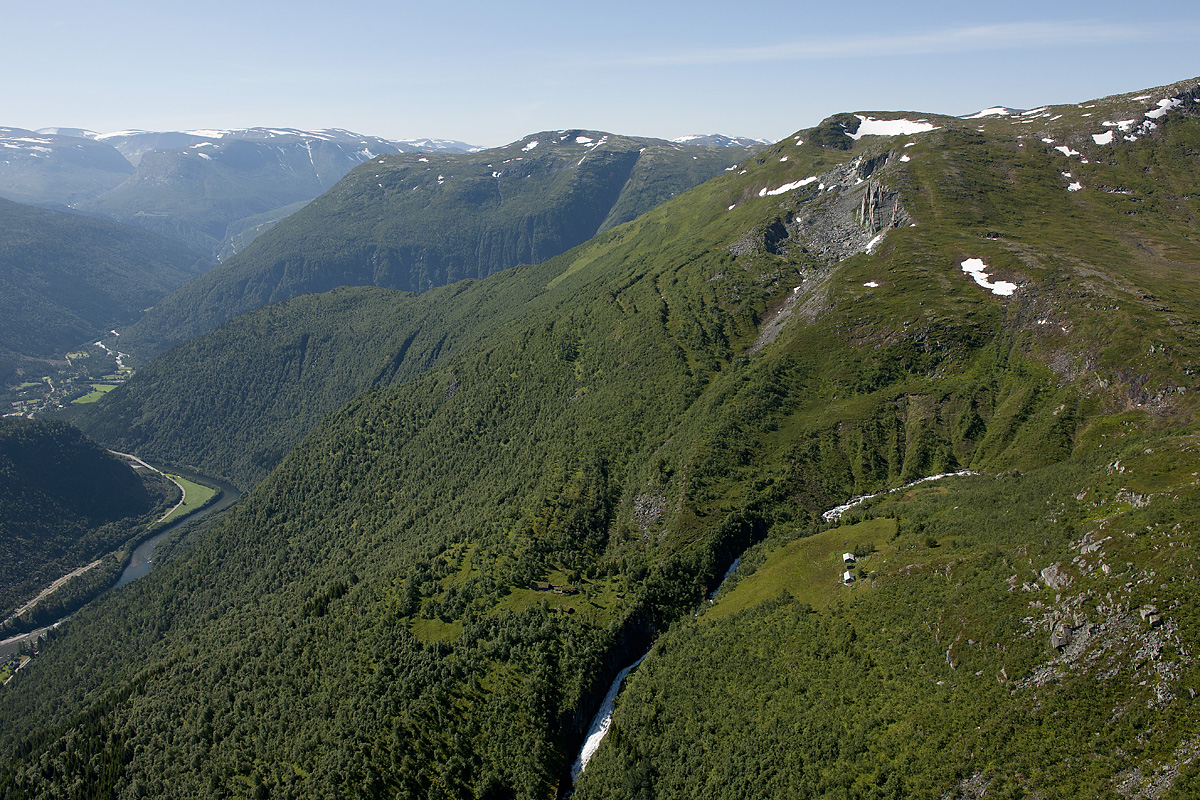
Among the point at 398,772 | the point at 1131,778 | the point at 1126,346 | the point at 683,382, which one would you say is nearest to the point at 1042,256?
the point at 1126,346

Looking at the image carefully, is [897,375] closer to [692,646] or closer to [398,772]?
[692,646]

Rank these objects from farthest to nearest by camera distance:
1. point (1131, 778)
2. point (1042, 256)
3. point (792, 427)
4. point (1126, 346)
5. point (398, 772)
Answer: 1. point (1042, 256)
2. point (792, 427)
3. point (1126, 346)
4. point (398, 772)
5. point (1131, 778)

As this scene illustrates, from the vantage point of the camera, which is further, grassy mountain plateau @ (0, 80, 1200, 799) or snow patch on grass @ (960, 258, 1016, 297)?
snow patch on grass @ (960, 258, 1016, 297)

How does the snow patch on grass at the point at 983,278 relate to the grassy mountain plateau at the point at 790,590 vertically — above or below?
above

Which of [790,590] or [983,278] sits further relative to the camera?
[983,278]

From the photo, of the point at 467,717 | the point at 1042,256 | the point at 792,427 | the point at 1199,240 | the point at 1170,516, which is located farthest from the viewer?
the point at 1199,240

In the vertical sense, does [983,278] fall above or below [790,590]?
above

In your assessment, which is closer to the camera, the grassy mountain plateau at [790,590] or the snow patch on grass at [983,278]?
the grassy mountain plateau at [790,590]

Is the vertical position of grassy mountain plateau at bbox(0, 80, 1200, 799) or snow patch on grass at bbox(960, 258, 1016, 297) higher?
snow patch on grass at bbox(960, 258, 1016, 297)
